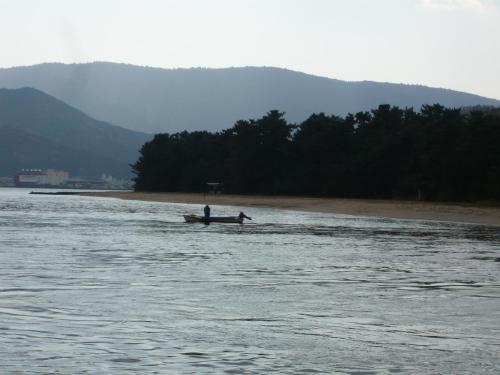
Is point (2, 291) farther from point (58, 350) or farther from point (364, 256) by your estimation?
point (364, 256)

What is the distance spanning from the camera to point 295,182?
117500 mm

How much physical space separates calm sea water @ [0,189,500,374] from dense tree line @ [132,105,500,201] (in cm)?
5338

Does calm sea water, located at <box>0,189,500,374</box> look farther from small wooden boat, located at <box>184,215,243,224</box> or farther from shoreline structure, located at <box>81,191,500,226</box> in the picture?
shoreline structure, located at <box>81,191,500,226</box>

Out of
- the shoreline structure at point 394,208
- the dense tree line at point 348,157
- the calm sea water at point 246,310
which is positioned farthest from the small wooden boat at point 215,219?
the dense tree line at point 348,157

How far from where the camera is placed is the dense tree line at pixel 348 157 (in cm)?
8700

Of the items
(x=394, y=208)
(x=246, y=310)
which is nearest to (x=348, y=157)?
(x=394, y=208)

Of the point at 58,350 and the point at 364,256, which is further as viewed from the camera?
the point at 364,256

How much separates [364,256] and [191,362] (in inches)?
806

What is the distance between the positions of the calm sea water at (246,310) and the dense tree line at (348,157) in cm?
5338

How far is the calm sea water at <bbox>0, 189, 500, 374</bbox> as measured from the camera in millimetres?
13312

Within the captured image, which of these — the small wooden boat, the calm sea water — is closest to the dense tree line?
the small wooden boat

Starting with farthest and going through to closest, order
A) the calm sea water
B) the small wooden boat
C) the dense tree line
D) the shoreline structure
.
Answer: the dense tree line < the shoreline structure < the small wooden boat < the calm sea water

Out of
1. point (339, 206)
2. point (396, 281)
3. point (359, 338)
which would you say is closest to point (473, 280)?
point (396, 281)

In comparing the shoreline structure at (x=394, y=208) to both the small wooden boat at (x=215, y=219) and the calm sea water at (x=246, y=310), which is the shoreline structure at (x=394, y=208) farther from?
the calm sea water at (x=246, y=310)
